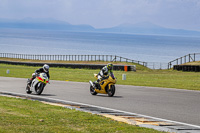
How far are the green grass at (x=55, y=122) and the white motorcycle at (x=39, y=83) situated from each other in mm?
6067

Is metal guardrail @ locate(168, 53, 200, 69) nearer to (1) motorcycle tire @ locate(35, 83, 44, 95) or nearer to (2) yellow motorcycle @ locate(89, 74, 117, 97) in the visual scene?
(2) yellow motorcycle @ locate(89, 74, 117, 97)

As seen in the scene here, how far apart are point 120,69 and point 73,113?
34718 mm

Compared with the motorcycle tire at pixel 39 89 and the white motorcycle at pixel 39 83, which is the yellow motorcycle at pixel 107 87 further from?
the motorcycle tire at pixel 39 89

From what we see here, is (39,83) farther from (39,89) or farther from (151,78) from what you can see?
(151,78)

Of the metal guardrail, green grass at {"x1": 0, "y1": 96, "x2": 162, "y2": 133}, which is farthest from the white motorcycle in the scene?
the metal guardrail

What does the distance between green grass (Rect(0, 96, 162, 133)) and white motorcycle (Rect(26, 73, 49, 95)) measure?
19.9 ft

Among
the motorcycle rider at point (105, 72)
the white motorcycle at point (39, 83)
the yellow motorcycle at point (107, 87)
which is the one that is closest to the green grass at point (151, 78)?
the yellow motorcycle at point (107, 87)

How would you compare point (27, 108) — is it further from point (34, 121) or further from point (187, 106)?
point (187, 106)

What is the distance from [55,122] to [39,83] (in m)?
9.20

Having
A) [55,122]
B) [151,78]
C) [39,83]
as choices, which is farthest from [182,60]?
[55,122]

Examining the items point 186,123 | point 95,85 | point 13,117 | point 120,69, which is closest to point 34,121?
point 13,117

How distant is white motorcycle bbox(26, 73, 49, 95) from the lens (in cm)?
1812

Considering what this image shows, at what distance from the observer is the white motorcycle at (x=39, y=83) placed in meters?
18.1

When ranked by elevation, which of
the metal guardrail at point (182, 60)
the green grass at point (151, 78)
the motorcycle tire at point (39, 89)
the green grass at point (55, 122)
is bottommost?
the green grass at point (55, 122)
